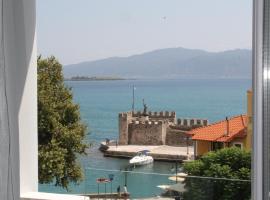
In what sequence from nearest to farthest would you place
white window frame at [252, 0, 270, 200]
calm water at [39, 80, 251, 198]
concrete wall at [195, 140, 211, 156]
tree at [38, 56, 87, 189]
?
white window frame at [252, 0, 270, 200] < calm water at [39, 80, 251, 198] < concrete wall at [195, 140, 211, 156] < tree at [38, 56, 87, 189]

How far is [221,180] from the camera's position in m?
2.99

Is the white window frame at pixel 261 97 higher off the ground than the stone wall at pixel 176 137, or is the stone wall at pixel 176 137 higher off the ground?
the white window frame at pixel 261 97

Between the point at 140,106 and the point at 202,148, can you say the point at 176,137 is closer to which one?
the point at 140,106

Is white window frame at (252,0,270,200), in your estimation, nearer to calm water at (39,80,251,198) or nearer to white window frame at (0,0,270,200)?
white window frame at (0,0,270,200)

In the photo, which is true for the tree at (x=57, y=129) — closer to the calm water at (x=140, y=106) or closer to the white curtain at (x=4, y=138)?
the calm water at (x=140, y=106)

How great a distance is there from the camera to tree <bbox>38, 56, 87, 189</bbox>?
407 inches

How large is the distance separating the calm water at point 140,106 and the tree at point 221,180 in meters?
0.21

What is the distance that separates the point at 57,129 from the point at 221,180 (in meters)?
7.86

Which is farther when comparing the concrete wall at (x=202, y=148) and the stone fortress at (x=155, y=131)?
the stone fortress at (x=155, y=131)

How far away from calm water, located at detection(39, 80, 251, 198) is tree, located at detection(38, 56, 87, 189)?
32 cm

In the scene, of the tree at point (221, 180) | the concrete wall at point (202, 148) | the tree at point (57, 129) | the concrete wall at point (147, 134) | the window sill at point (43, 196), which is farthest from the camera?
the concrete wall at point (147, 134)

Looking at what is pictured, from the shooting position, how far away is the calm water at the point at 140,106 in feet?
10.7

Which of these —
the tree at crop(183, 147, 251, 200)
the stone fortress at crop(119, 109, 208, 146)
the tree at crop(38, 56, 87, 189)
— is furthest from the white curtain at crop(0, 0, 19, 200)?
the stone fortress at crop(119, 109, 208, 146)

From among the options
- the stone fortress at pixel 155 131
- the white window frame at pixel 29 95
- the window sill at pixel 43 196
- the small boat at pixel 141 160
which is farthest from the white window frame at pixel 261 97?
the stone fortress at pixel 155 131
